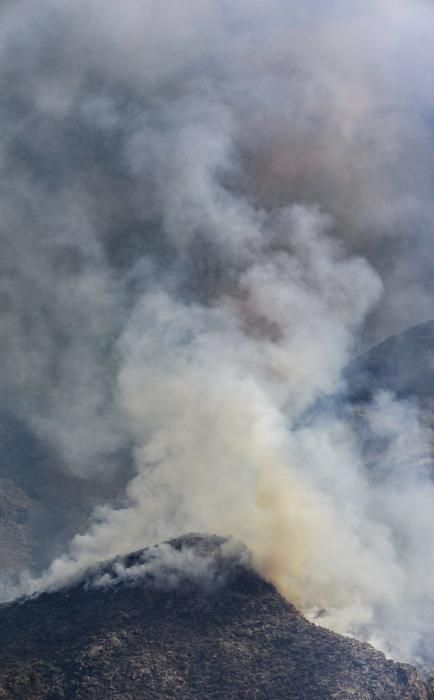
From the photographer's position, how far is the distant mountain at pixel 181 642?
7150 cm

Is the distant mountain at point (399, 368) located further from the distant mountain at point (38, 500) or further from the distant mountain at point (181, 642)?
the distant mountain at point (181, 642)

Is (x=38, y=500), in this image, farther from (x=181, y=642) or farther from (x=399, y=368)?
(x=181, y=642)

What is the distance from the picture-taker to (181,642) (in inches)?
3041

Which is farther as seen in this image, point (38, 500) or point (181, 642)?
point (38, 500)

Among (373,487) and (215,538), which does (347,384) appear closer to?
Result: (373,487)

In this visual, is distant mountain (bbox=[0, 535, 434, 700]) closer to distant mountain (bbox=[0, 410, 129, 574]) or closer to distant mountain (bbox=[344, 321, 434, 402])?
distant mountain (bbox=[0, 410, 129, 574])

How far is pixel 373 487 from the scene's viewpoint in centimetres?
12206

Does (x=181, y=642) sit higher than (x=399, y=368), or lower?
lower

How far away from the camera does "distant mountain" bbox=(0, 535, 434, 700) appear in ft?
235

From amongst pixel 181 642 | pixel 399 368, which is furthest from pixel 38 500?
pixel 181 642

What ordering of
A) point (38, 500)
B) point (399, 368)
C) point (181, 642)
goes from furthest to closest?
point (38, 500)
point (399, 368)
point (181, 642)

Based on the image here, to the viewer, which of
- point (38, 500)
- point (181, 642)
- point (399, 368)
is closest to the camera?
point (181, 642)

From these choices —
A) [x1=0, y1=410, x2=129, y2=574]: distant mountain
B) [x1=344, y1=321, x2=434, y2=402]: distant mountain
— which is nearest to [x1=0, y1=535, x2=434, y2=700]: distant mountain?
[x1=0, y1=410, x2=129, y2=574]: distant mountain

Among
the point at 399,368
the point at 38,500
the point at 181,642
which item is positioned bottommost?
the point at 181,642
